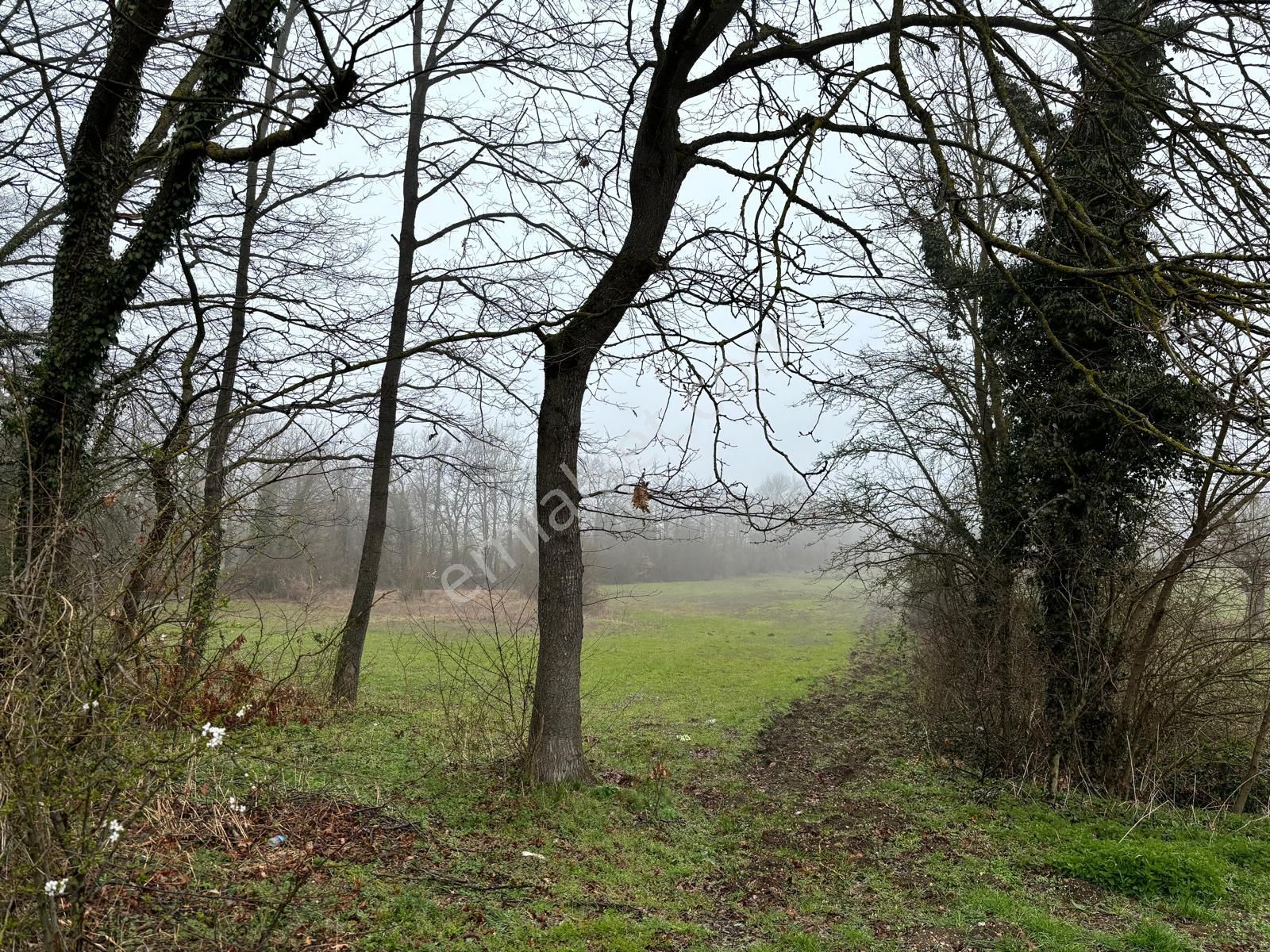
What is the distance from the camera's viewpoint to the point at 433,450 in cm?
1262

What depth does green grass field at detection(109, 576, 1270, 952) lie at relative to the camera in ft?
13.5

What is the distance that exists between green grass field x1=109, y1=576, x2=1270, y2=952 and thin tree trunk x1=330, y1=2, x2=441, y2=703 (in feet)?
2.70

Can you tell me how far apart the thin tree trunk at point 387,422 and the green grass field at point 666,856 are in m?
0.82

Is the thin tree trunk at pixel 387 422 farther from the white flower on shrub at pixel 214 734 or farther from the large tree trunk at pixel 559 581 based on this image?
the white flower on shrub at pixel 214 734

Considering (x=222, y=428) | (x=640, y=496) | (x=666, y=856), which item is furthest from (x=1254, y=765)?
(x=222, y=428)

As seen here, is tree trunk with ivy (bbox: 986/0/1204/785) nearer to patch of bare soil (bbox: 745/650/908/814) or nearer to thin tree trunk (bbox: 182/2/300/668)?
patch of bare soil (bbox: 745/650/908/814)

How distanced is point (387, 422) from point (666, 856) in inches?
296

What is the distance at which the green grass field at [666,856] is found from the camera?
4.12 meters

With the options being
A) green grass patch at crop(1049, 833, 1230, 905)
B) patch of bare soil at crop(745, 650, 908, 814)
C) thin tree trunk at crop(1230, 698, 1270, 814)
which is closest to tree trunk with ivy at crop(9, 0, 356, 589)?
patch of bare soil at crop(745, 650, 908, 814)

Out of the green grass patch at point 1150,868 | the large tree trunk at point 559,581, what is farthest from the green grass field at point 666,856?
the large tree trunk at point 559,581

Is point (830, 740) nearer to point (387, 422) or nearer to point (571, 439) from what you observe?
point (571, 439)

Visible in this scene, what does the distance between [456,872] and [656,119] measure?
240 inches

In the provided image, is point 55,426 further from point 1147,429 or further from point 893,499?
point 893,499

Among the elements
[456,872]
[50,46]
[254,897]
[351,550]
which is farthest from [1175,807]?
[351,550]
